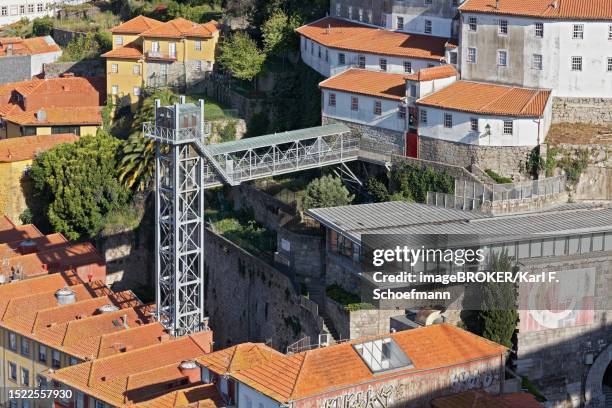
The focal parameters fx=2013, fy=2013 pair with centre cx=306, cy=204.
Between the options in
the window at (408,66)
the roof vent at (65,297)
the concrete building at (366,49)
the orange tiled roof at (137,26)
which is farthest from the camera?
the orange tiled roof at (137,26)

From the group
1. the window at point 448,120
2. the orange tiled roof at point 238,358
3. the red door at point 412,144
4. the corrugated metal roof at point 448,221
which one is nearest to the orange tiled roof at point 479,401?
the orange tiled roof at point 238,358

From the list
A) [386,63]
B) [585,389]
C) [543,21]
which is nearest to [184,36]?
[386,63]

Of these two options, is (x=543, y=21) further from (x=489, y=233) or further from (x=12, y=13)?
(x=12, y=13)

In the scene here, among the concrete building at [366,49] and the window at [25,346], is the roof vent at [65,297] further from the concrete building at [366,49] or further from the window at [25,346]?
the concrete building at [366,49]

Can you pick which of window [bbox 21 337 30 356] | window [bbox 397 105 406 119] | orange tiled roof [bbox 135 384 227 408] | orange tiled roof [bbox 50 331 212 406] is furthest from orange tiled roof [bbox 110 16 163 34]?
orange tiled roof [bbox 135 384 227 408]

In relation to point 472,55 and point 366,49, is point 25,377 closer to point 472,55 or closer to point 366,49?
point 366,49

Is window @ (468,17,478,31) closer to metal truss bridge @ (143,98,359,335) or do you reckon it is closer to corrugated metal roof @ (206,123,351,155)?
corrugated metal roof @ (206,123,351,155)
